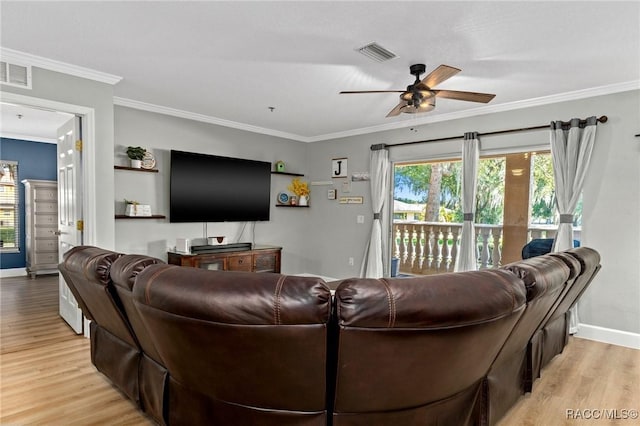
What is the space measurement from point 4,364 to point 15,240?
444 cm

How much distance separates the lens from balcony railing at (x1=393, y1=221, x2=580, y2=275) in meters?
4.49

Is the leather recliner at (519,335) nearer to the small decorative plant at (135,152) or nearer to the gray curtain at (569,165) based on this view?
the gray curtain at (569,165)

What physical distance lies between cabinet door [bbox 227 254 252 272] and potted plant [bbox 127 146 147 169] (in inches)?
62.9

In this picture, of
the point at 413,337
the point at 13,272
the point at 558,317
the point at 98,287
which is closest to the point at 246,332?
the point at 413,337

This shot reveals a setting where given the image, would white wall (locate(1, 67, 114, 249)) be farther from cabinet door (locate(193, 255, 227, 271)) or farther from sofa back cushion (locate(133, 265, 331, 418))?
sofa back cushion (locate(133, 265, 331, 418))

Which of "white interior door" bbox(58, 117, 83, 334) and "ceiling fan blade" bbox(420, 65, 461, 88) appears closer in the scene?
"ceiling fan blade" bbox(420, 65, 461, 88)

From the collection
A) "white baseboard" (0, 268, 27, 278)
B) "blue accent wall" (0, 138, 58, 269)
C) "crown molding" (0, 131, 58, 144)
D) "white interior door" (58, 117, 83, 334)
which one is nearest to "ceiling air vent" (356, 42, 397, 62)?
"white interior door" (58, 117, 83, 334)

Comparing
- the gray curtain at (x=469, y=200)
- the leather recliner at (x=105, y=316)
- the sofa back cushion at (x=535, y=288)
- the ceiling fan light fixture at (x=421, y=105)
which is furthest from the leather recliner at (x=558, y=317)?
the leather recliner at (x=105, y=316)

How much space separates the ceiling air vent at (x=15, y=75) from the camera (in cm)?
Result: 284

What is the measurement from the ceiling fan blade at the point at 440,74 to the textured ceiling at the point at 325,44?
10.6 inches

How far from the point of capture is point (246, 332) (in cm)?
132

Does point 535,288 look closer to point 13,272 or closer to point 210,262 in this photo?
point 210,262

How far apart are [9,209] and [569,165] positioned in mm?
8430

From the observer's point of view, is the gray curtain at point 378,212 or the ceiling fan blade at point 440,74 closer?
the ceiling fan blade at point 440,74
